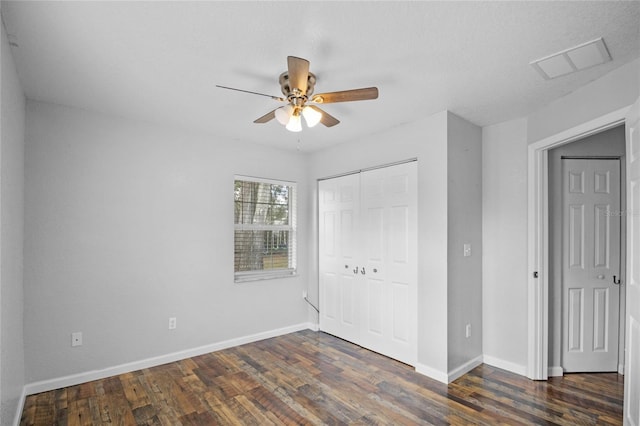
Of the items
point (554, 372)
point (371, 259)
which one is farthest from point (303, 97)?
point (554, 372)

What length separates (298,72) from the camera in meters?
1.84

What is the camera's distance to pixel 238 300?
3898 mm

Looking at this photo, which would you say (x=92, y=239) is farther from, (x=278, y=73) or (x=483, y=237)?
(x=483, y=237)

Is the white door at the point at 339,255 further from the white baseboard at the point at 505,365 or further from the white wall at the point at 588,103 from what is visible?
the white wall at the point at 588,103

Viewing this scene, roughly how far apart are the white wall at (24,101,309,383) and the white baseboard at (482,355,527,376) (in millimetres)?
2500

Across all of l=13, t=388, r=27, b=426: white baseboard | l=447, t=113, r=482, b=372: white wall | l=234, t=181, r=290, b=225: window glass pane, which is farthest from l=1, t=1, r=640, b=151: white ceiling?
l=13, t=388, r=27, b=426: white baseboard

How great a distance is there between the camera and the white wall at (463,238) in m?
3.04

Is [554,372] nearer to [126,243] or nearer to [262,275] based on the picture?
[262,275]

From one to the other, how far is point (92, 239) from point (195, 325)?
1350 mm

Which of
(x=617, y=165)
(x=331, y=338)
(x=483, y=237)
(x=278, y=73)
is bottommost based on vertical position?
(x=331, y=338)

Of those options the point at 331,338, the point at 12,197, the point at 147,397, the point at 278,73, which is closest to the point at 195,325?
the point at 147,397

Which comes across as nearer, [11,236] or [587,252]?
[11,236]

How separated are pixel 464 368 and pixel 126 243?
3.47m

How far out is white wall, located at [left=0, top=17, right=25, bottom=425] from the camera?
1.91 m
